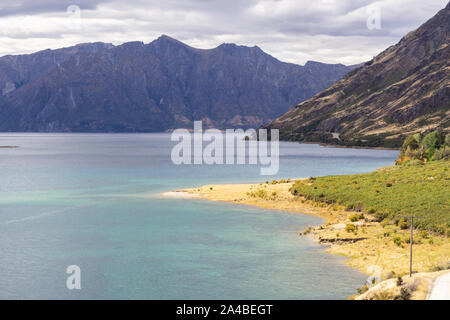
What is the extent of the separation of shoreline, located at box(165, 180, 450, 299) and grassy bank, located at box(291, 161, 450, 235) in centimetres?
173

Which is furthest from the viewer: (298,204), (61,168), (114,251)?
(61,168)

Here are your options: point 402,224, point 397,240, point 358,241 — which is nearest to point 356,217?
point 402,224

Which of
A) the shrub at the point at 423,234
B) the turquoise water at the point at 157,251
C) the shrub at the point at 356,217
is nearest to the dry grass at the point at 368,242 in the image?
the shrub at the point at 423,234

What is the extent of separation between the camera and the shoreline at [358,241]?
40906mm

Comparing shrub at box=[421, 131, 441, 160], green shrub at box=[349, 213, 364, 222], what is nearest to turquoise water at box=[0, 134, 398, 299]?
green shrub at box=[349, 213, 364, 222]

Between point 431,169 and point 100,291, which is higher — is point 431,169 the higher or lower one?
the higher one

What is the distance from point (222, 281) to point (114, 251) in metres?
14.4

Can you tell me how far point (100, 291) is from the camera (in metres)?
37.6

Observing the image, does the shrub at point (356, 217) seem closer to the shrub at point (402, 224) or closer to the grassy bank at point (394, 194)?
the grassy bank at point (394, 194)

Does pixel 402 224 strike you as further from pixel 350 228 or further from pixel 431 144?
pixel 431 144

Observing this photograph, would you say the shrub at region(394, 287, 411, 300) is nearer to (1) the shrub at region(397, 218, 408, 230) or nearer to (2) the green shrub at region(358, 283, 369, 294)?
(2) the green shrub at region(358, 283, 369, 294)

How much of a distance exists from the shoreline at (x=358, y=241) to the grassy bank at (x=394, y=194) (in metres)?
1.73

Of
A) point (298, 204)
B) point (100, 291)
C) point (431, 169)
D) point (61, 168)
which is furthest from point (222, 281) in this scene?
point (61, 168)

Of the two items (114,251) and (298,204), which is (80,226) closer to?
(114,251)
